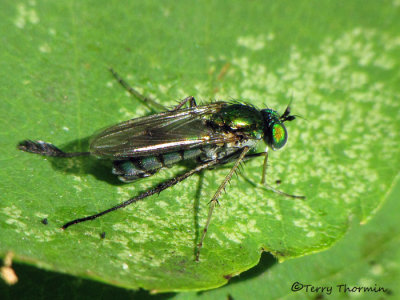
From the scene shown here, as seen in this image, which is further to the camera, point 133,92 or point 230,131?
point 230,131

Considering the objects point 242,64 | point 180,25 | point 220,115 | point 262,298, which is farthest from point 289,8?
point 262,298

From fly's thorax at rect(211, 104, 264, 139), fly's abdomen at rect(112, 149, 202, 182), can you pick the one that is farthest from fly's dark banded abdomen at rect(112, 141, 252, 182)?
fly's thorax at rect(211, 104, 264, 139)

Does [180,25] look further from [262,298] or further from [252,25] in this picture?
[262,298]

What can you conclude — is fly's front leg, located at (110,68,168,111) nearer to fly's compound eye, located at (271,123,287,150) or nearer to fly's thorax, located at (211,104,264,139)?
fly's thorax, located at (211,104,264,139)

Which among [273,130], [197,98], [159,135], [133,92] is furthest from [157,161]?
[273,130]

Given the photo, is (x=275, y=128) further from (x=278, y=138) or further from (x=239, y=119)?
(x=239, y=119)

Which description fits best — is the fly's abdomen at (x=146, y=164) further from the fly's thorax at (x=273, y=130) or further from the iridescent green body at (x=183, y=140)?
the fly's thorax at (x=273, y=130)

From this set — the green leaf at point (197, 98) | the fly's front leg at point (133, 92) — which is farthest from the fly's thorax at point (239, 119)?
the fly's front leg at point (133, 92)
